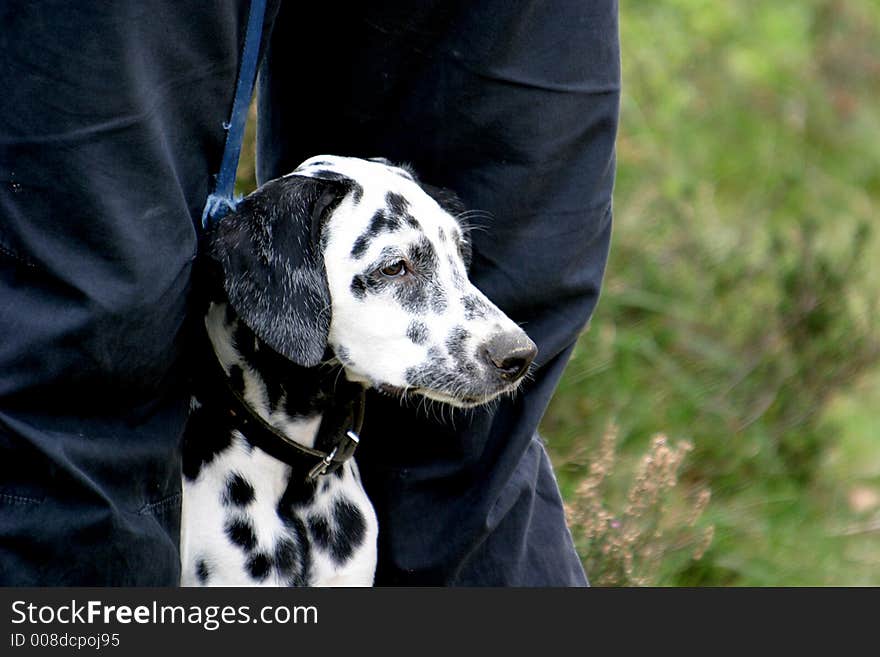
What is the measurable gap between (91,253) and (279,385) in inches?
25.9

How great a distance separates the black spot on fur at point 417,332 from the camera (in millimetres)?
2541

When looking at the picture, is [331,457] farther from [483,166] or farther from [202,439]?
[483,166]

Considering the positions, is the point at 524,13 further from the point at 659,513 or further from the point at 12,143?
the point at 659,513

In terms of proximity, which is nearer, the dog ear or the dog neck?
the dog ear

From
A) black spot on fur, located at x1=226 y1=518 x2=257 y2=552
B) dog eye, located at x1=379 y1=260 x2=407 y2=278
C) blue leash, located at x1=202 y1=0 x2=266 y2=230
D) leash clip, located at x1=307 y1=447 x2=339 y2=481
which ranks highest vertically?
blue leash, located at x1=202 y1=0 x2=266 y2=230

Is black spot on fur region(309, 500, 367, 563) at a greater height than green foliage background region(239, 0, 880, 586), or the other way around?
black spot on fur region(309, 500, 367, 563)

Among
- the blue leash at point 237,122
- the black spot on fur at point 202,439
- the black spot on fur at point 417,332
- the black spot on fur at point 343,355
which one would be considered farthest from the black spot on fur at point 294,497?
the blue leash at point 237,122

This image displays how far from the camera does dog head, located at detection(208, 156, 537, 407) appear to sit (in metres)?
2.44

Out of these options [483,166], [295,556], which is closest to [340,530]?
[295,556]

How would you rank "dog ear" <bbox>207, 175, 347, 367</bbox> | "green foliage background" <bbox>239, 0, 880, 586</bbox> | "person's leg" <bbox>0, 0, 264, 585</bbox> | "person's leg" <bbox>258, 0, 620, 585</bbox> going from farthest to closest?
"green foliage background" <bbox>239, 0, 880, 586</bbox>, "person's leg" <bbox>258, 0, 620, 585</bbox>, "dog ear" <bbox>207, 175, 347, 367</bbox>, "person's leg" <bbox>0, 0, 264, 585</bbox>

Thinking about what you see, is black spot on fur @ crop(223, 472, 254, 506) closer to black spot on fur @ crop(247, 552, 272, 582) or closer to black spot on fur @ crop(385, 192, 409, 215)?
black spot on fur @ crop(247, 552, 272, 582)

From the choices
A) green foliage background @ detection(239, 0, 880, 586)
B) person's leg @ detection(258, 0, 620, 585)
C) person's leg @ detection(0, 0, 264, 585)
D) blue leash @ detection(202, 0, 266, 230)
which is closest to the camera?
person's leg @ detection(0, 0, 264, 585)

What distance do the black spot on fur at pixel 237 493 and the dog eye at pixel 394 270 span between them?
19.3 inches

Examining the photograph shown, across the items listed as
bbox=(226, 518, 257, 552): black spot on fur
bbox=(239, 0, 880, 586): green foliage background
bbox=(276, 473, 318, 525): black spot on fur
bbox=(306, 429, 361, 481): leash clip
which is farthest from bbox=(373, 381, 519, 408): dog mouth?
bbox=(239, 0, 880, 586): green foliage background
